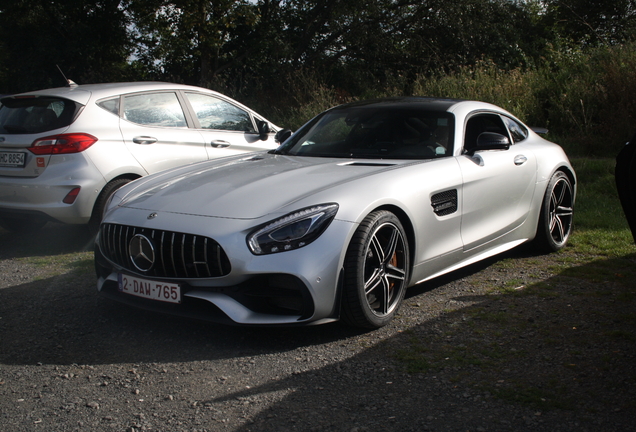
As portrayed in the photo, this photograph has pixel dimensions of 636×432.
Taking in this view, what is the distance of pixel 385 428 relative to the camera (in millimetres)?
2822

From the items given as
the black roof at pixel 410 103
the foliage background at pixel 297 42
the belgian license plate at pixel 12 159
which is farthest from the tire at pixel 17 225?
the foliage background at pixel 297 42

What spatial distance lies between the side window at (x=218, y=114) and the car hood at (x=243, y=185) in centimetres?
258

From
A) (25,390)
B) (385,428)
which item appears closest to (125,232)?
(25,390)

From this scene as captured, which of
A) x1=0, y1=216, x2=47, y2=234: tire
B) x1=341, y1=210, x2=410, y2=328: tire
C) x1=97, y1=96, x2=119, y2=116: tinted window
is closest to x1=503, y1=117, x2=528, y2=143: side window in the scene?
x1=341, y1=210, x2=410, y2=328: tire

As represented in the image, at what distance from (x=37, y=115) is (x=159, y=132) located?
3.95 ft

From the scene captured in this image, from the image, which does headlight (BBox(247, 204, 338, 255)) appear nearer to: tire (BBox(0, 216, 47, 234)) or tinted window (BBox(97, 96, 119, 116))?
tinted window (BBox(97, 96, 119, 116))

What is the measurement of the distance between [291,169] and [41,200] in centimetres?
290

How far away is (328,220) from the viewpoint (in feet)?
12.4

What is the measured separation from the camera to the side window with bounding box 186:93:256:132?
24.8 feet

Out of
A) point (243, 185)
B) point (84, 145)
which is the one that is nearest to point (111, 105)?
point (84, 145)

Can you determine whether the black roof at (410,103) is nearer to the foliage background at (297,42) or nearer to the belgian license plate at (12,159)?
the belgian license plate at (12,159)

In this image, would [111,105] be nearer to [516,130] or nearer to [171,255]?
[171,255]

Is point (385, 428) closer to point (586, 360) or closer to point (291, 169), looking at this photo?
point (586, 360)

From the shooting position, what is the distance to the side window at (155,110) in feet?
22.6
